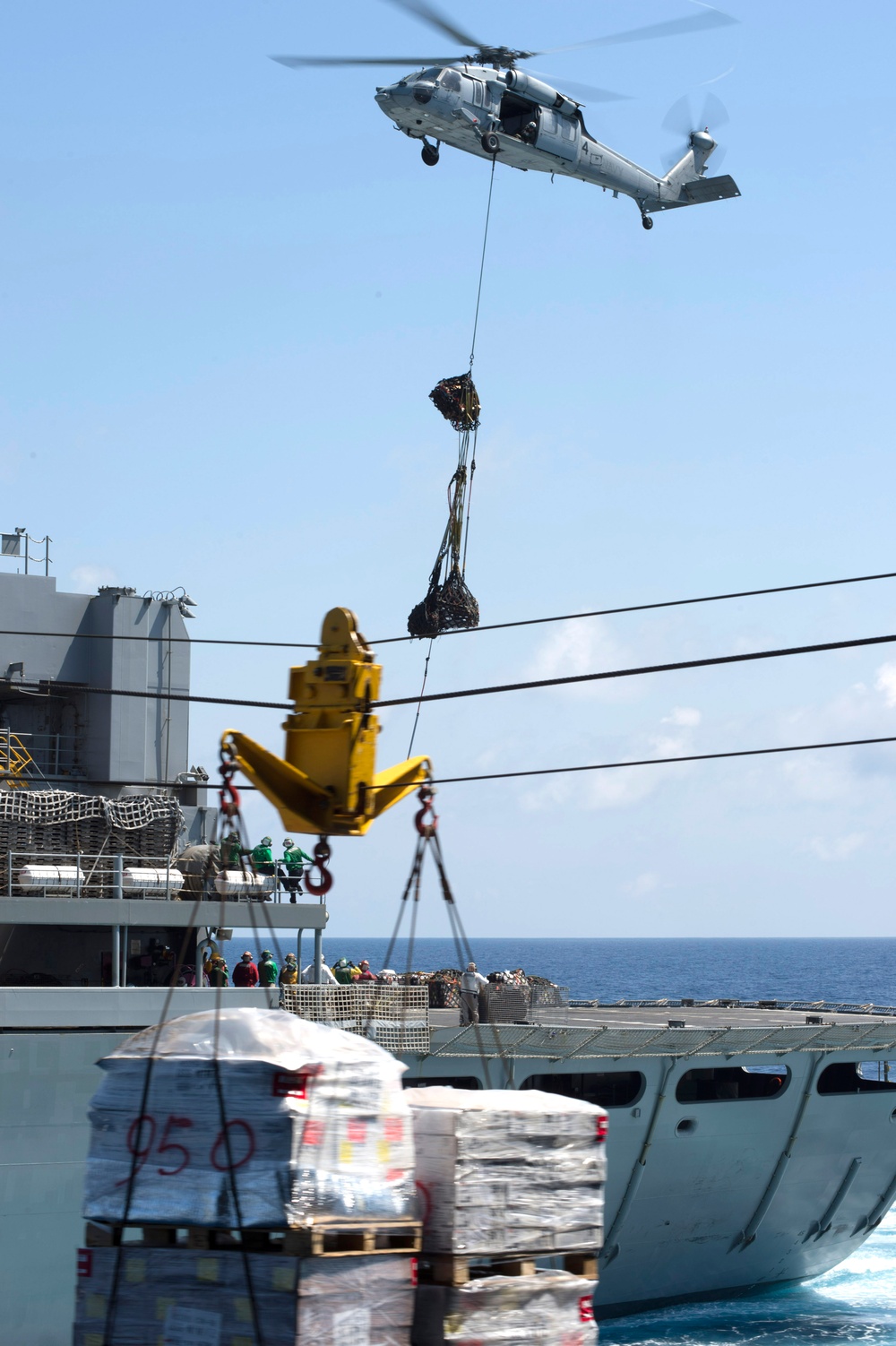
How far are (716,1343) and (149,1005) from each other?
10.9 m

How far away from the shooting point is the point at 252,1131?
9.25 metres

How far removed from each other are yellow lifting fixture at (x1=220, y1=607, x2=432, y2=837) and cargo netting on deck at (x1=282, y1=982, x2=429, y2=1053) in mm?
9373

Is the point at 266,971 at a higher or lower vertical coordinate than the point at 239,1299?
higher

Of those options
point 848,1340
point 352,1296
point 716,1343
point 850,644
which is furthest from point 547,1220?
point 848,1340

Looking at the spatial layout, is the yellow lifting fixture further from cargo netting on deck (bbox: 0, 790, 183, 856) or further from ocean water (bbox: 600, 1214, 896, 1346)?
ocean water (bbox: 600, 1214, 896, 1346)

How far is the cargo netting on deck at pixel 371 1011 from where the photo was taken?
67.0 ft

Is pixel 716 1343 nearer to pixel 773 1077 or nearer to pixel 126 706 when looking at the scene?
pixel 773 1077

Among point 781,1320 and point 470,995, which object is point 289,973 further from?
point 781,1320

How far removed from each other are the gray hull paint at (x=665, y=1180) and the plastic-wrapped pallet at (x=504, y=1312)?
31.5 feet

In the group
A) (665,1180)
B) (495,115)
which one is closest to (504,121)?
(495,115)

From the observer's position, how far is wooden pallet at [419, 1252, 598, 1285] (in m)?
9.77

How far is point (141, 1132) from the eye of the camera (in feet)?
31.4

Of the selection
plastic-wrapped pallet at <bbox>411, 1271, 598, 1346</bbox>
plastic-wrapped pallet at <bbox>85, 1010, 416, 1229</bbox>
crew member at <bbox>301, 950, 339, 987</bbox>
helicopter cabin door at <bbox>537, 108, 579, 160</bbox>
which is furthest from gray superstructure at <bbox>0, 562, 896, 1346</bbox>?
helicopter cabin door at <bbox>537, 108, 579, 160</bbox>

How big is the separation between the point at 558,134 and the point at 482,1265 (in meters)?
24.1
